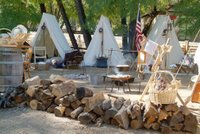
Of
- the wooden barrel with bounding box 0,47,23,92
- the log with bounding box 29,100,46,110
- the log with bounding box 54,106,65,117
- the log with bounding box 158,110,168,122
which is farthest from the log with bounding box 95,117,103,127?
the wooden barrel with bounding box 0,47,23,92

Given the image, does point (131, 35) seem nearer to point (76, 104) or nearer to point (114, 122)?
point (76, 104)

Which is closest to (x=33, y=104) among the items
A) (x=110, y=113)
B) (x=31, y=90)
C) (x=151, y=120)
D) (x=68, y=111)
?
(x=31, y=90)

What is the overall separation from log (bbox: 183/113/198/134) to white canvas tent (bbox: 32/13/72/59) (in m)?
8.80

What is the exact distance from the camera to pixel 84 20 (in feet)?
47.2

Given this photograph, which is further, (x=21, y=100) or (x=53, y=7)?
(x=53, y=7)

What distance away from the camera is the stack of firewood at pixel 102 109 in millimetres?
4719

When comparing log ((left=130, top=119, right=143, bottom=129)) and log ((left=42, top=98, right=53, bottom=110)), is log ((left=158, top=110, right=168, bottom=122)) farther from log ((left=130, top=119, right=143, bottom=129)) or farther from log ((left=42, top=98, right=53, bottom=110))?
log ((left=42, top=98, right=53, bottom=110))

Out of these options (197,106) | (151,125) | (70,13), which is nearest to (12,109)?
(151,125)

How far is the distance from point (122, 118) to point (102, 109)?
0.33 m

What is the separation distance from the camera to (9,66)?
20.9 feet

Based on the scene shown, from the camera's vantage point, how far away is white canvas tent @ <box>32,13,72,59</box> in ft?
43.4

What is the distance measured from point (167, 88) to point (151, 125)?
54cm

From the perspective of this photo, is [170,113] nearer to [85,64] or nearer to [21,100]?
[21,100]

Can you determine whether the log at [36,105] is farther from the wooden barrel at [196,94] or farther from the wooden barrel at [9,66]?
the wooden barrel at [196,94]
